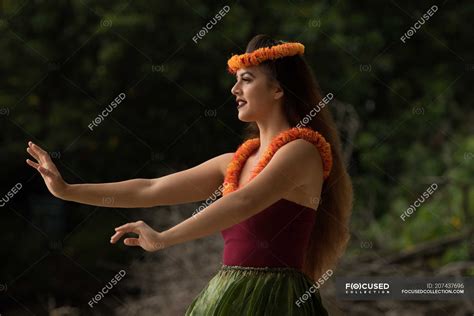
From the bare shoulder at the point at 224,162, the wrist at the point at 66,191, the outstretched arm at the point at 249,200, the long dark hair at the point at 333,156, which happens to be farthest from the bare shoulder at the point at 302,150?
the wrist at the point at 66,191

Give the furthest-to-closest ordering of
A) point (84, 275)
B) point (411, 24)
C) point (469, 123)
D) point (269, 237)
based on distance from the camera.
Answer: point (411, 24), point (469, 123), point (84, 275), point (269, 237)

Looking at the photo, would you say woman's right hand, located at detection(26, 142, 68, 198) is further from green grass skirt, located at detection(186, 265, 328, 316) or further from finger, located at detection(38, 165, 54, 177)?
green grass skirt, located at detection(186, 265, 328, 316)

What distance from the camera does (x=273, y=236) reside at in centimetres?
227

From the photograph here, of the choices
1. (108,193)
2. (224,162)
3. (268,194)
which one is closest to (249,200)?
(268,194)

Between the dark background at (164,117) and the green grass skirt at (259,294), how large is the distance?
334 cm

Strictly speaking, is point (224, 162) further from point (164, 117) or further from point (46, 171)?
point (164, 117)

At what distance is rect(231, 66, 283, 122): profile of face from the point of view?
93.4 inches

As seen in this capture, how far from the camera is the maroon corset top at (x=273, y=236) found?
89.4 inches

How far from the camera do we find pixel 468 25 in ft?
24.5

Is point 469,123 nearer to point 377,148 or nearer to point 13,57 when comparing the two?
point 377,148

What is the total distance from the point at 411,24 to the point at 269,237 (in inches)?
221

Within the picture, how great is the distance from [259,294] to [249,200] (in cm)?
26

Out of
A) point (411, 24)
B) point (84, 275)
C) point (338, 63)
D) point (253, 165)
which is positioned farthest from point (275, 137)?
point (411, 24)

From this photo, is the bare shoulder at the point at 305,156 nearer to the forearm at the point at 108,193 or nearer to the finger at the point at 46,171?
the forearm at the point at 108,193
